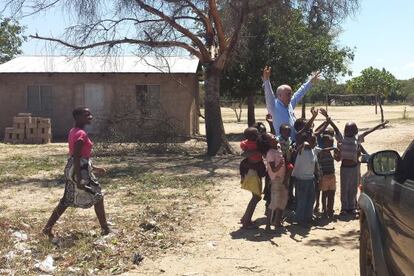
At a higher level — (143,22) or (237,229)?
(143,22)

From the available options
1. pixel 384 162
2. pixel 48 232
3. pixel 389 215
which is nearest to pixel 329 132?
pixel 384 162

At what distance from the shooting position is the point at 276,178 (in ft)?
21.7

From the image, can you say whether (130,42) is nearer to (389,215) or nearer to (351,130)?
(351,130)

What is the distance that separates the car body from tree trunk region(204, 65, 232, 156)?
11.7 m

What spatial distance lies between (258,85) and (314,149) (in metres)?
16.8

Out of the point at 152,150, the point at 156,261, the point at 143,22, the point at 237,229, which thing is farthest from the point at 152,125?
the point at 156,261

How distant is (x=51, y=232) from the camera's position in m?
6.39

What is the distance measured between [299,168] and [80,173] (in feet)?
8.77

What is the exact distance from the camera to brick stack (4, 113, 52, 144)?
20.5m

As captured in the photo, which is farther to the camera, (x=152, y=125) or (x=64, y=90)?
(x=64, y=90)

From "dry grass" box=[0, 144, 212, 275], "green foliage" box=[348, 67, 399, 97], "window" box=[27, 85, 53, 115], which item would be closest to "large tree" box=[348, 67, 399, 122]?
"green foliage" box=[348, 67, 399, 97]

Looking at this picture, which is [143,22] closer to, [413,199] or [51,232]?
[51,232]

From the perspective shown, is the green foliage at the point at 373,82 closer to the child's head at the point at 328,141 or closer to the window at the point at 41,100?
the window at the point at 41,100

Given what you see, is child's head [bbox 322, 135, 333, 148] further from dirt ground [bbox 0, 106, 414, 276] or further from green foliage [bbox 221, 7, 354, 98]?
green foliage [bbox 221, 7, 354, 98]
